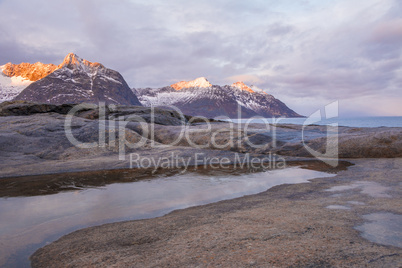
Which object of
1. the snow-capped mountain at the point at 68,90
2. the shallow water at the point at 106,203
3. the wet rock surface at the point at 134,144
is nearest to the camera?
the shallow water at the point at 106,203

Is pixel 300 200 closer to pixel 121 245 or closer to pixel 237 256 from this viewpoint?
pixel 237 256

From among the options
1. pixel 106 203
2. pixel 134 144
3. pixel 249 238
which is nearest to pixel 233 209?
pixel 249 238

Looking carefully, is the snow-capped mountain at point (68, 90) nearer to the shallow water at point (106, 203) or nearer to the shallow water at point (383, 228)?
the shallow water at point (106, 203)

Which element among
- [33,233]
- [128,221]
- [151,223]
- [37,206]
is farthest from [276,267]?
[37,206]

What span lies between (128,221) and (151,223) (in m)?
0.40

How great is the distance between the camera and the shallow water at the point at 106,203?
128 inches

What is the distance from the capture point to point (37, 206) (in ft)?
14.6

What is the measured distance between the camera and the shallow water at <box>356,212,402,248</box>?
2410 millimetres

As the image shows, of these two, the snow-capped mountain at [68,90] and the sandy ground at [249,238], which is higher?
the snow-capped mountain at [68,90]

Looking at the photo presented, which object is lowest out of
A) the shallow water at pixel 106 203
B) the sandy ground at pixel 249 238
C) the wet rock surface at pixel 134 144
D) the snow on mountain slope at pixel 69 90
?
→ the shallow water at pixel 106 203

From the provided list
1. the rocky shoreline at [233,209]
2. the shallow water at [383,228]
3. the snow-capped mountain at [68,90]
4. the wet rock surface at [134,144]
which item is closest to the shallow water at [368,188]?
the rocky shoreline at [233,209]

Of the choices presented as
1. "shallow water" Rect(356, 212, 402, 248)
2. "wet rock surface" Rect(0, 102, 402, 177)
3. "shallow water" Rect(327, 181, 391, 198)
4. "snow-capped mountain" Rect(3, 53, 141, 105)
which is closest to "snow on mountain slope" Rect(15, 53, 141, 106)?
"snow-capped mountain" Rect(3, 53, 141, 105)

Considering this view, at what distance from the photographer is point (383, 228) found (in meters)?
2.73

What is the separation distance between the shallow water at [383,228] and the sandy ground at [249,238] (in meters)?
0.03
